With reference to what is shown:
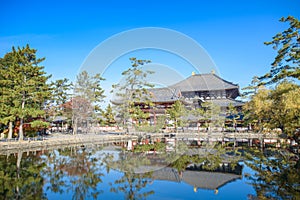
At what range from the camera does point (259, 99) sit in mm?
15109

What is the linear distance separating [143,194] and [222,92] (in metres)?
37.3

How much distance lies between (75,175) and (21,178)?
6.45 feet

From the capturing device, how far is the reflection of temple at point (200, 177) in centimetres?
915

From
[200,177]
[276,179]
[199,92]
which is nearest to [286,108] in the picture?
[276,179]

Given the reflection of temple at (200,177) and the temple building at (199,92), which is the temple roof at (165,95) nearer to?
the temple building at (199,92)

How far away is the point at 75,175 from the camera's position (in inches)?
388

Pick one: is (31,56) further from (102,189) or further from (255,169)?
(255,169)

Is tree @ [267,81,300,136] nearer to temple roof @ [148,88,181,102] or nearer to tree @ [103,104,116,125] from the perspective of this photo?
tree @ [103,104,116,125]

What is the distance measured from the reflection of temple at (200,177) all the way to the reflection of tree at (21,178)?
4586 millimetres

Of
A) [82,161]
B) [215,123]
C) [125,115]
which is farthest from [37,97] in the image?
[215,123]

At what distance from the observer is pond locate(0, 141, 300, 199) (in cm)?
772

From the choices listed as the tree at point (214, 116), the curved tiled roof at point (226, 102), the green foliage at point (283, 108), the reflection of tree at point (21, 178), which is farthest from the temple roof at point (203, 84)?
the reflection of tree at point (21, 178)

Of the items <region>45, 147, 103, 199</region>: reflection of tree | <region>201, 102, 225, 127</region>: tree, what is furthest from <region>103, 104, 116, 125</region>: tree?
<region>45, 147, 103, 199</region>: reflection of tree

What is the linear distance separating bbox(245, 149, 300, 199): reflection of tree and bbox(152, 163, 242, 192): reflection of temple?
0.95 m
